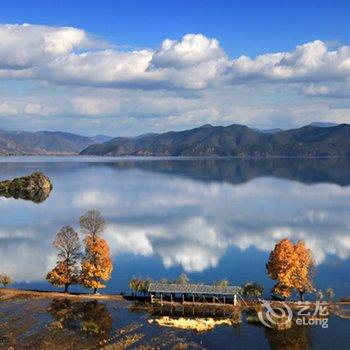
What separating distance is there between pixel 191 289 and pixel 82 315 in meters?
15.6

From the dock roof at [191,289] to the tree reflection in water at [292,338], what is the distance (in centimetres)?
1048

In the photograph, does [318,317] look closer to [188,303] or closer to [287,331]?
[287,331]

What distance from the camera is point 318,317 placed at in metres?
66.8

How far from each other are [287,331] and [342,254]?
164 ft

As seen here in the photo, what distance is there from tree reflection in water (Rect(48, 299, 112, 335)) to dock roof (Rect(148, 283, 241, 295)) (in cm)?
792

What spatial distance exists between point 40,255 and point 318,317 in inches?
2367

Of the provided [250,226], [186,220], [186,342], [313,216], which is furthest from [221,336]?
[313,216]

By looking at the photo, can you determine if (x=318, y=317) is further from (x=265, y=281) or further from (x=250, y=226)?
(x=250, y=226)

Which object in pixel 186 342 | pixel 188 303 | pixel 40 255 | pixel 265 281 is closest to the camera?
pixel 186 342

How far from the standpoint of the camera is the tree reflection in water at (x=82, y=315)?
210 ft

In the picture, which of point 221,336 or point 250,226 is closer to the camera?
point 221,336

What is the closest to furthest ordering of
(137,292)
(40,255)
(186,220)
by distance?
(137,292) → (40,255) → (186,220)
